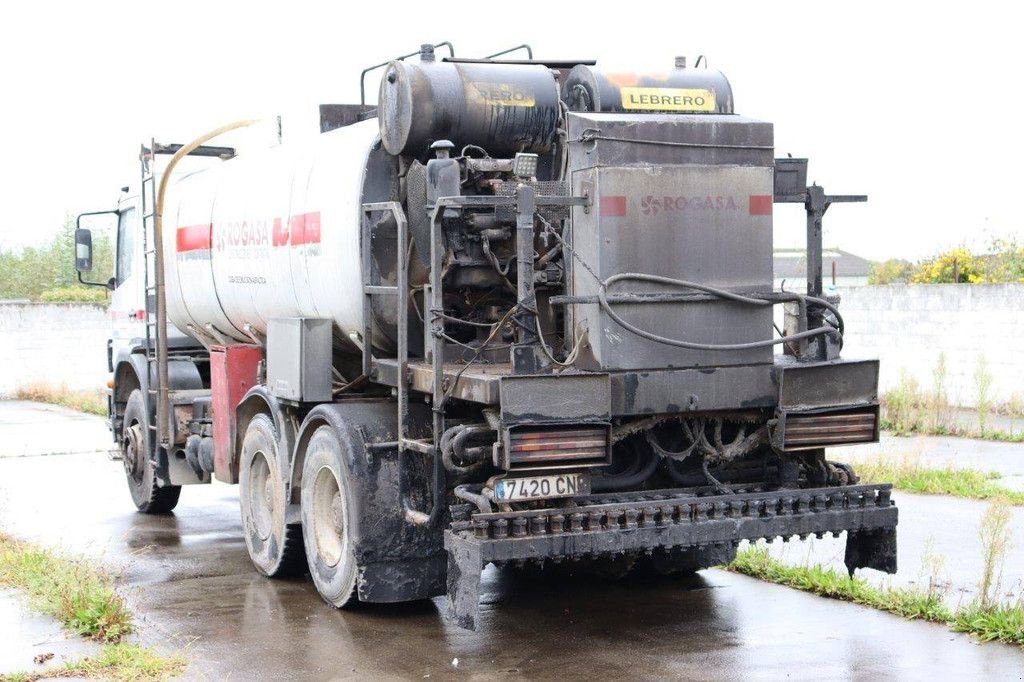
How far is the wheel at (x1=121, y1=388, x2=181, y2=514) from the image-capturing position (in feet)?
41.9

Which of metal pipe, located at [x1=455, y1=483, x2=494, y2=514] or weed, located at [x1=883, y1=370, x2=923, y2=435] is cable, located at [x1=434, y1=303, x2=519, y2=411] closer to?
metal pipe, located at [x1=455, y1=483, x2=494, y2=514]

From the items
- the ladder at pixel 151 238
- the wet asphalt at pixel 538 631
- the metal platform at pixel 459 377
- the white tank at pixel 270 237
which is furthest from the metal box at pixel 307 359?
the ladder at pixel 151 238

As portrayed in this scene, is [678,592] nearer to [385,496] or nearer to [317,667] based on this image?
[385,496]

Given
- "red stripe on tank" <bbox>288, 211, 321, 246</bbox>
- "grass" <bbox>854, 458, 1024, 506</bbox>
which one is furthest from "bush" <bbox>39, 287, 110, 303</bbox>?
"red stripe on tank" <bbox>288, 211, 321, 246</bbox>

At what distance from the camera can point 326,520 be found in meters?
8.88

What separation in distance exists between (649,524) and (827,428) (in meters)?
1.23

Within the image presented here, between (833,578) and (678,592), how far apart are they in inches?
38.8

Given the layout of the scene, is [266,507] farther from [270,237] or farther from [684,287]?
[684,287]

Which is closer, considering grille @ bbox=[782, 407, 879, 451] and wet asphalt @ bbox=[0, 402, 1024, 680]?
wet asphalt @ bbox=[0, 402, 1024, 680]

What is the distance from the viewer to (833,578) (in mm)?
8867

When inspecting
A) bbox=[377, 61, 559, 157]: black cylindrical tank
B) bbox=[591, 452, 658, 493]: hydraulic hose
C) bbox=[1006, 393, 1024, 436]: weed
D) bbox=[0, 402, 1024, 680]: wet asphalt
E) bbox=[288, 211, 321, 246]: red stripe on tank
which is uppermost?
bbox=[377, 61, 559, 157]: black cylindrical tank

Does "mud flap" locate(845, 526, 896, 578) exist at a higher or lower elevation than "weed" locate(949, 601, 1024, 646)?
higher

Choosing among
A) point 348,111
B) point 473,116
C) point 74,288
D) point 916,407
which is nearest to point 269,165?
point 348,111

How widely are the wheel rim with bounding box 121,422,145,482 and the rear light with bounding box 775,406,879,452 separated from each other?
23.7ft
